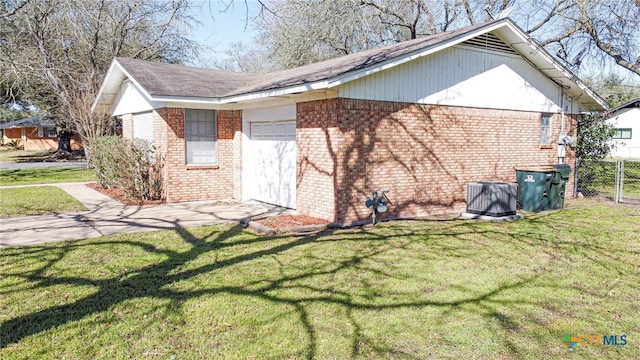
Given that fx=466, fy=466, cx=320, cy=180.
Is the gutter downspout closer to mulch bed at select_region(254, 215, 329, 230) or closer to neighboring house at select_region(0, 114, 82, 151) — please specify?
mulch bed at select_region(254, 215, 329, 230)

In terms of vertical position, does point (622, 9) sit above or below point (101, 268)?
above

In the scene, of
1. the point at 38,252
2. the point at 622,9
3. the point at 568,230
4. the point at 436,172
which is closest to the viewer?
the point at 38,252

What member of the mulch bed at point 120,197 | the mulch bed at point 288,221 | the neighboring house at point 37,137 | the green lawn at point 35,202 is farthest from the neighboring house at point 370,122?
the neighboring house at point 37,137

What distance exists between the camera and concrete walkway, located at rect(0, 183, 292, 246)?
8.19 metres

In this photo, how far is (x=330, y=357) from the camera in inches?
153

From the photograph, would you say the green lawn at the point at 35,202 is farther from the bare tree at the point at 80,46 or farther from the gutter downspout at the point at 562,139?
the gutter downspout at the point at 562,139

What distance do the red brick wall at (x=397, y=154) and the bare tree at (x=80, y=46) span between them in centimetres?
1086

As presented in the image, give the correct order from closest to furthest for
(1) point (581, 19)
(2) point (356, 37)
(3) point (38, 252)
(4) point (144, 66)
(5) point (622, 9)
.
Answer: (3) point (38, 252)
(4) point (144, 66)
(5) point (622, 9)
(1) point (581, 19)
(2) point (356, 37)

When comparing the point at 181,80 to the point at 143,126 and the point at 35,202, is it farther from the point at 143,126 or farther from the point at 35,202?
the point at 35,202

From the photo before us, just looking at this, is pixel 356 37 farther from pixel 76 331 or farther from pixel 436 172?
pixel 76 331

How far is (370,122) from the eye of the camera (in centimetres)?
930

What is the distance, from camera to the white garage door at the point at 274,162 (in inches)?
423

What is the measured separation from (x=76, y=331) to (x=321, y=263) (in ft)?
10.3

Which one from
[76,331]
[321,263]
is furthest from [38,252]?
[321,263]
